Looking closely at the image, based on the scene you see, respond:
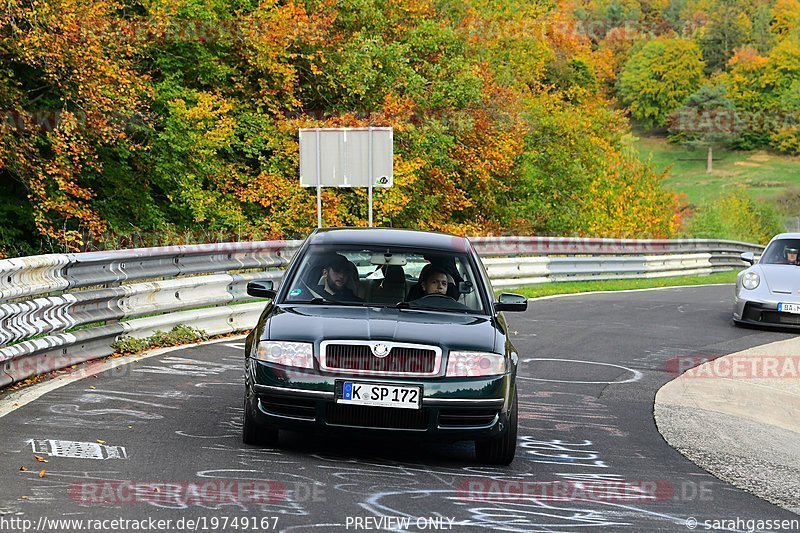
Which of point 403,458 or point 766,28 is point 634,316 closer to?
point 403,458

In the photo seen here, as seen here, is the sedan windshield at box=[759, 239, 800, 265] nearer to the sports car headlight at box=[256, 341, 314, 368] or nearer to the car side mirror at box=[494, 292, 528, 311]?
the car side mirror at box=[494, 292, 528, 311]

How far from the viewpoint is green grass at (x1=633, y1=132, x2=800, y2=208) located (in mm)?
136500

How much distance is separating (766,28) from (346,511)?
193m

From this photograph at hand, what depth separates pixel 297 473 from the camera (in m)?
6.16

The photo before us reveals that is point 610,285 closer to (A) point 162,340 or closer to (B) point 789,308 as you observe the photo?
(B) point 789,308

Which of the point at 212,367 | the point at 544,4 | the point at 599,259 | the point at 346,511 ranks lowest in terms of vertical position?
the point at 599,259

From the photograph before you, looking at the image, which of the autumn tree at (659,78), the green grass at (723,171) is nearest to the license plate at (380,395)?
the green grass at (723,171)

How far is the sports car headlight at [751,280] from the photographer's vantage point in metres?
16.8

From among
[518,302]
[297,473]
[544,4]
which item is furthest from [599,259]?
[544,4]

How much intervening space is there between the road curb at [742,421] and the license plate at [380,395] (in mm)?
1875

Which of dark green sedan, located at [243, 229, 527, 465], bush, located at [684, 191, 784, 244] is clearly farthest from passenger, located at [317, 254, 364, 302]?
bush, located at [684, 191, 784, 244]

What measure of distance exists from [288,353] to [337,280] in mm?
1126

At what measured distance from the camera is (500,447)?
6793 millimetres

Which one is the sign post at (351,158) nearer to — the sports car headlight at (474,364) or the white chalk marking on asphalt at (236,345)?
the white chalk marking on asphalt at (236,345)
